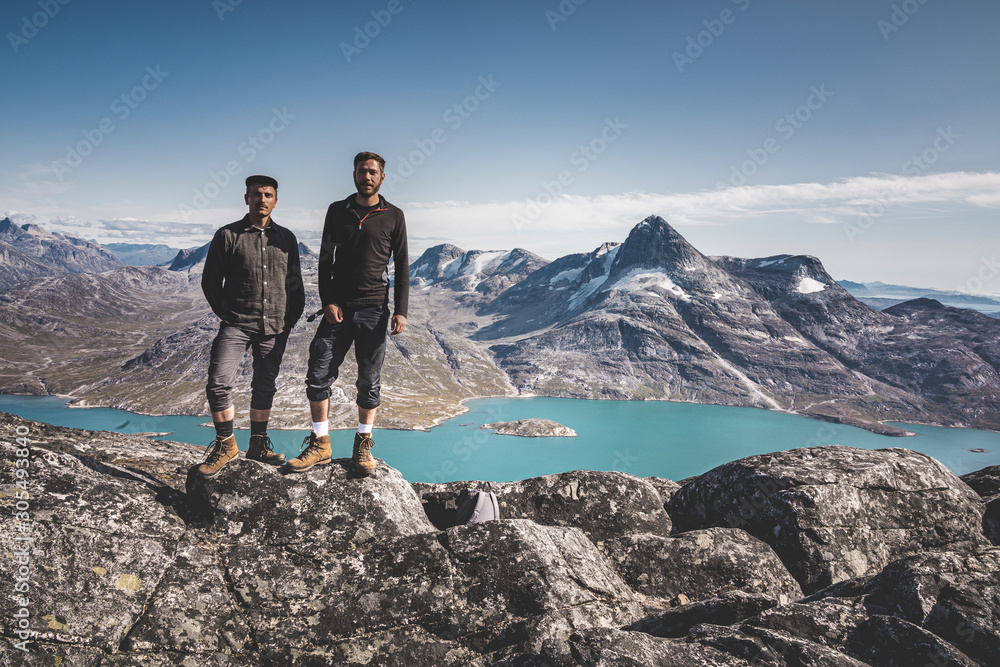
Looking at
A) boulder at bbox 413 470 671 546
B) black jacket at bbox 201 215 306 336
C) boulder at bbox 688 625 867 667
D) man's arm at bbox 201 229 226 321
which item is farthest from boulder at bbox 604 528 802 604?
man's arm at bbox 201 229 226 321

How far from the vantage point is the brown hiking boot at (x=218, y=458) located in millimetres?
9795

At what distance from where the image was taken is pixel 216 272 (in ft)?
34.1

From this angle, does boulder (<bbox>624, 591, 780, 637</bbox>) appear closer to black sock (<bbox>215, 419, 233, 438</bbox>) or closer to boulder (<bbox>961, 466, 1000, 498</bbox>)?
black sock (<bbox>215, 419, 233, 438</bbox>)

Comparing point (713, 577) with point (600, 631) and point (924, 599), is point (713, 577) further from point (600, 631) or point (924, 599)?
point (600, 631)

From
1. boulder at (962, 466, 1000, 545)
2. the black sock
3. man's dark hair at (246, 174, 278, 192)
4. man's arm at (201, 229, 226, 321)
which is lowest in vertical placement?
boulder at (962, 466, 1000, 545)

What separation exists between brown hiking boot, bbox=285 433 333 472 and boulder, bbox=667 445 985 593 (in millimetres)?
9541

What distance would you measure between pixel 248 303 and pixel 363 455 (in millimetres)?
4132

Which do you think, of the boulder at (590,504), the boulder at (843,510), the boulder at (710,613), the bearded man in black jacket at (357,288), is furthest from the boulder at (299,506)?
the boulder at (843,510)

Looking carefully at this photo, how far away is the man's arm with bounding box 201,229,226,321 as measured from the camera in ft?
33.5

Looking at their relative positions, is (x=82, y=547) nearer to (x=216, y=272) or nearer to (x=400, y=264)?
(x=216, y=272)

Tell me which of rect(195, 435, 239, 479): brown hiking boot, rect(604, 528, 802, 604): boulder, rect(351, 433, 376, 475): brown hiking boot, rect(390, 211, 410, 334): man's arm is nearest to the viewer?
rect(195, 435, 239, 479): brown hiking boot

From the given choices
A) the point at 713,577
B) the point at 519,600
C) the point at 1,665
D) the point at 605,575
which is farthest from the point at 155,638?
the point at 713,577

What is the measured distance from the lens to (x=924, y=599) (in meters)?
7.48

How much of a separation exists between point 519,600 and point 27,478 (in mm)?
8663
